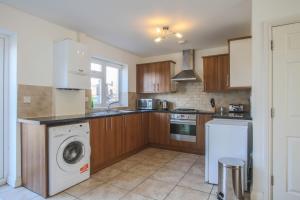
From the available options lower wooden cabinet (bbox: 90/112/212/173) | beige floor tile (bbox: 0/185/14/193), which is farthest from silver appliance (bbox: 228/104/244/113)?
beige floor tile (bbox: 0/185/14/193)

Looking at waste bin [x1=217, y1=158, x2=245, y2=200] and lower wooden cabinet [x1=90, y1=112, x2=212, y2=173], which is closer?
waste bin [x1=217, y1=158, x2=245, y2=200]

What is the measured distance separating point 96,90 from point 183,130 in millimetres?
2179

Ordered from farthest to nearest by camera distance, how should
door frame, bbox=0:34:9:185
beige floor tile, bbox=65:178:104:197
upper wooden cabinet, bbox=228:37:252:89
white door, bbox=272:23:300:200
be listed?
upper wooden cabinet, bbox=228:37:252:89
door frame, bbox=0:34:9:185
beige floor tile, bbox=65:178:104:197
white door, bbox=272:23:300:200

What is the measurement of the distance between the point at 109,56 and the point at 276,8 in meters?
3.13

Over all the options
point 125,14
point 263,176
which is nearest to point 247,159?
point 263,176

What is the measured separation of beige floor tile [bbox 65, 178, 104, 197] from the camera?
2.18m

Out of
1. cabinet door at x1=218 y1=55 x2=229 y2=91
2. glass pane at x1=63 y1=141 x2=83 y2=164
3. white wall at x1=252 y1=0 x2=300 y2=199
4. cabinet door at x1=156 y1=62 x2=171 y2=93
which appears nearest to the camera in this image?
white wall at x1=252 y1=0 x2=300 y2=199

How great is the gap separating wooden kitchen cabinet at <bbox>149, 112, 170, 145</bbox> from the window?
113 centimetres

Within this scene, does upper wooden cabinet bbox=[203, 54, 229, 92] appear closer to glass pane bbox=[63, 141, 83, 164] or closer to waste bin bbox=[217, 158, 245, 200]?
waste bin bbox=[217, 158, 245, 200]

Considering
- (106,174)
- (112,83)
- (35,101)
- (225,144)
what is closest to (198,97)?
(225,144)

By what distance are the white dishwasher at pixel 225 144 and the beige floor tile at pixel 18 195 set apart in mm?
2315

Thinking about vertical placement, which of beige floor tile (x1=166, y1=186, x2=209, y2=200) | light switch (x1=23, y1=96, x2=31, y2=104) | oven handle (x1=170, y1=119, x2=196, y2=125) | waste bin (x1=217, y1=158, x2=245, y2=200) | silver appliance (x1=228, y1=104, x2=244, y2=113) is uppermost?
light switch (x1=23, y1=96, x2=31, y2=104)

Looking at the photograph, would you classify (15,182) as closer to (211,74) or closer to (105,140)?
(105,140)

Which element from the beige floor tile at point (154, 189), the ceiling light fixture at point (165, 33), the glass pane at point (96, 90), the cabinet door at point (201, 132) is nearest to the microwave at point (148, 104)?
the glass pane at point (96, 90)
